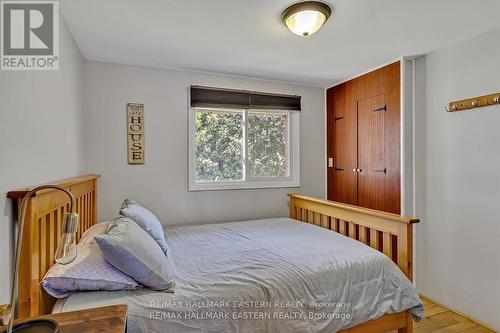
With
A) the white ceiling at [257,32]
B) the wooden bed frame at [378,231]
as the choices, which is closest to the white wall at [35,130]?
the white ceiling at [257,32]

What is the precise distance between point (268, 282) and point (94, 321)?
0.88 metres

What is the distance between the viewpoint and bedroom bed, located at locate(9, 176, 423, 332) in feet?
4.37

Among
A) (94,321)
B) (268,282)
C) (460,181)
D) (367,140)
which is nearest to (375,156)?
(367,140)

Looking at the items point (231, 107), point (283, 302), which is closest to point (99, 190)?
point (231, 107)

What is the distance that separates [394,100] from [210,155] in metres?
1.99

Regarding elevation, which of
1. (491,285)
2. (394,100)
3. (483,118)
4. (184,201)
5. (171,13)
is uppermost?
(171,13)

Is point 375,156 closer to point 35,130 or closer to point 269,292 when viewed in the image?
point 269,292

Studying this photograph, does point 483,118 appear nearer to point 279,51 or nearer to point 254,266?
point 279,51

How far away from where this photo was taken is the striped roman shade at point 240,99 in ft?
10.1

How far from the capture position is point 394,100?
9.38ft

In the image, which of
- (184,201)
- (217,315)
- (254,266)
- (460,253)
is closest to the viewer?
(217,315)

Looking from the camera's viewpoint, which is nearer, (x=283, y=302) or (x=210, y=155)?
(x=283, y=302)

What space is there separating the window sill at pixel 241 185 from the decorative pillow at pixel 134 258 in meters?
1.60

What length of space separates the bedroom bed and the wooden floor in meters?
0.48
